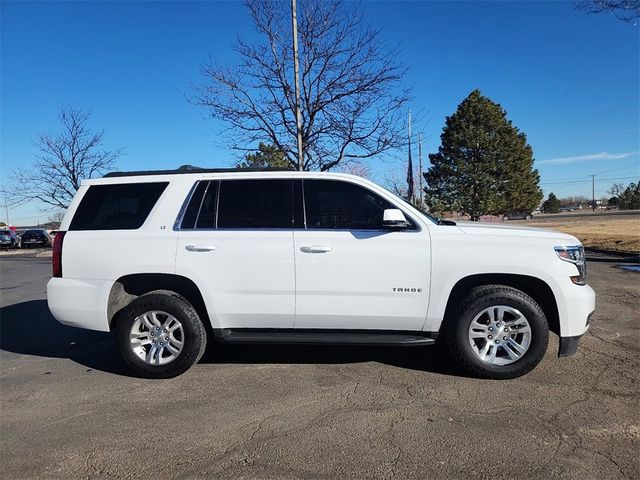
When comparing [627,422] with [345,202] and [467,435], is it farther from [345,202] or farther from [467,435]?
[345,202]

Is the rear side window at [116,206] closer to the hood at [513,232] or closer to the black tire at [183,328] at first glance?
the black tire at [183,328]

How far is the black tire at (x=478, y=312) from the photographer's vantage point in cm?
421

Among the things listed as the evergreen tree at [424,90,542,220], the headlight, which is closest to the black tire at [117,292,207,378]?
the headlight

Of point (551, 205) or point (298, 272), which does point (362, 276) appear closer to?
point (298, 272)

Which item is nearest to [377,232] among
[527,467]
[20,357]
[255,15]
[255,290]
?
[255,290]

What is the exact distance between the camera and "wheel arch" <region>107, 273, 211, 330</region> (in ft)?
15.2

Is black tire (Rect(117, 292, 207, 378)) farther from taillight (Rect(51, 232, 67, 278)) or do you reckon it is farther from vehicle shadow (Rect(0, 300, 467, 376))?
taillight (Rect(51, 232, 67, 278))

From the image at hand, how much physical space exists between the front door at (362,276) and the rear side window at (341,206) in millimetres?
19

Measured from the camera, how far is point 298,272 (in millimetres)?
4379

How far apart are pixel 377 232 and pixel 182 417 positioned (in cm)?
228

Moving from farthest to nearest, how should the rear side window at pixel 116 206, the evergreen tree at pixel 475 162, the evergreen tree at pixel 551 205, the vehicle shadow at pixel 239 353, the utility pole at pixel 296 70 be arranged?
the evergreen tree at pixel 551 205
the evergreen tree at pixel 475 162
the utility pole at pixel 296 70
the vehicle shadow at pixel 239 353
the rear side window at pixel 116 206

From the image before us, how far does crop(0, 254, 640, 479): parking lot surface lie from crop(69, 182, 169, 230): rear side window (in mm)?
1524

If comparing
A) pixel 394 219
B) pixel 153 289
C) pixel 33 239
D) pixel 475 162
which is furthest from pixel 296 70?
pixel 33 239

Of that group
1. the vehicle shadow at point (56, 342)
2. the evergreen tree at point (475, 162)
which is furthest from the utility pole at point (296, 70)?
the evergreen tree at point (475, 162)
